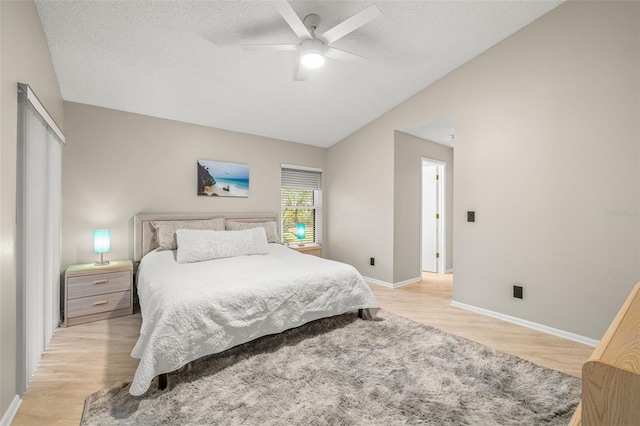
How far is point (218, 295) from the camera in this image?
206 centimetres

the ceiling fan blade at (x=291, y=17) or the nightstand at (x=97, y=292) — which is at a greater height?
the ceiling fan blade at (x=291, y=17)

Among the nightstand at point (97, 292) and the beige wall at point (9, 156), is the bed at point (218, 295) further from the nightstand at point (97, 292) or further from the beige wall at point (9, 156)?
the beige wall at point (9, 156)

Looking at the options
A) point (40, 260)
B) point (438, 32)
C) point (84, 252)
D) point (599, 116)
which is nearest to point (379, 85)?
point (438, 32)

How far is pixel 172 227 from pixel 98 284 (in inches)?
36.5

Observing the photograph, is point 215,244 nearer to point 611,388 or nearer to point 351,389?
point 351,389

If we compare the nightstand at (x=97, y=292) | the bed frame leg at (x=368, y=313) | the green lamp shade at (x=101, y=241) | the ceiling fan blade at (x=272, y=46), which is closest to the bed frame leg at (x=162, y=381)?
the nightstand at (x=97, y=292)

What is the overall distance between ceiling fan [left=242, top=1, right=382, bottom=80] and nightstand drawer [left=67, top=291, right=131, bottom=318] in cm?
280

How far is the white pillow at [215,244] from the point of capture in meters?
3.08

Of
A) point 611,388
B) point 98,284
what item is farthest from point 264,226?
point 611,388

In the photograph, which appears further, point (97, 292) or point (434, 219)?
point (434, 219)

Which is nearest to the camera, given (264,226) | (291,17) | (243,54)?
(291,17)

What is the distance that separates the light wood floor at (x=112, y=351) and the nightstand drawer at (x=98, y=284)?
1.02 ft

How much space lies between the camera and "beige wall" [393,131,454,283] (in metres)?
4.21

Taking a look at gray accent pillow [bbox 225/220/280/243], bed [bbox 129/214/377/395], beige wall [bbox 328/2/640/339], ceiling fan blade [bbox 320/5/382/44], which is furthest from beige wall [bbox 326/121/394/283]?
ceiling fan blade [bbox 320/5/382/44]
